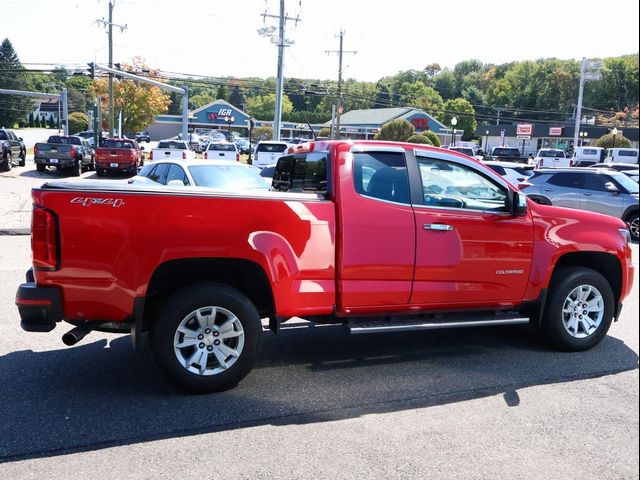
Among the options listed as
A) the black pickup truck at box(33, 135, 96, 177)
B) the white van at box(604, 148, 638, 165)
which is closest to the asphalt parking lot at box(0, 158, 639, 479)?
the black pickup truck at box(33, 135, 96, 177)

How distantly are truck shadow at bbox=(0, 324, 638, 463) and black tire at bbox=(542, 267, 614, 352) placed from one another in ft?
0.45

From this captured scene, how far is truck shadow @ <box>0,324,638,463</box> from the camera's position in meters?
3.92

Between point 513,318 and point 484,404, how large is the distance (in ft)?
4.03

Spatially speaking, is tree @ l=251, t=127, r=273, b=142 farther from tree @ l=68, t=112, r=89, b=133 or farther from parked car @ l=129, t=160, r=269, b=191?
parked car @ l=129, t=160, r=269, b=191

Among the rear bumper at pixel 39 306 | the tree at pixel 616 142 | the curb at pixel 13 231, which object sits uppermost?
the tree at pixel 616 142

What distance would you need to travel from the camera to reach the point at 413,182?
5.09 meters

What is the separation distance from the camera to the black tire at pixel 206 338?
4.30 metres

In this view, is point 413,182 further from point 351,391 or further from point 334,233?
point 351,391

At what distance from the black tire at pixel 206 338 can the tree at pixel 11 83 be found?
2059 cm

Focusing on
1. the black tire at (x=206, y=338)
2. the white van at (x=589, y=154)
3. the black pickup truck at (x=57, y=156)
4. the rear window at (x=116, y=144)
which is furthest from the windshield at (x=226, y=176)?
the white van at (x=589, y=154)

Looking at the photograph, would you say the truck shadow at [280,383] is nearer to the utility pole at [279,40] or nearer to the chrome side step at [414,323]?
the chrome side step at [414,323]

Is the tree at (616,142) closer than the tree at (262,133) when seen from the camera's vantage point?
Yes

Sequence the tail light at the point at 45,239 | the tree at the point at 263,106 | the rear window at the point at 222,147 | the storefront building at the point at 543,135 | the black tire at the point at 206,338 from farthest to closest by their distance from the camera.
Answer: the tree at the point at 263,106, the storefront building at the point at 543,135, the rear window at the point at 222,147, the black tire at the point at 206,338, the tail light at the point at 45,239

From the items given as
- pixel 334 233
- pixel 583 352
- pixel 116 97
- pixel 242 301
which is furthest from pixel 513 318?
pixel 116 97
